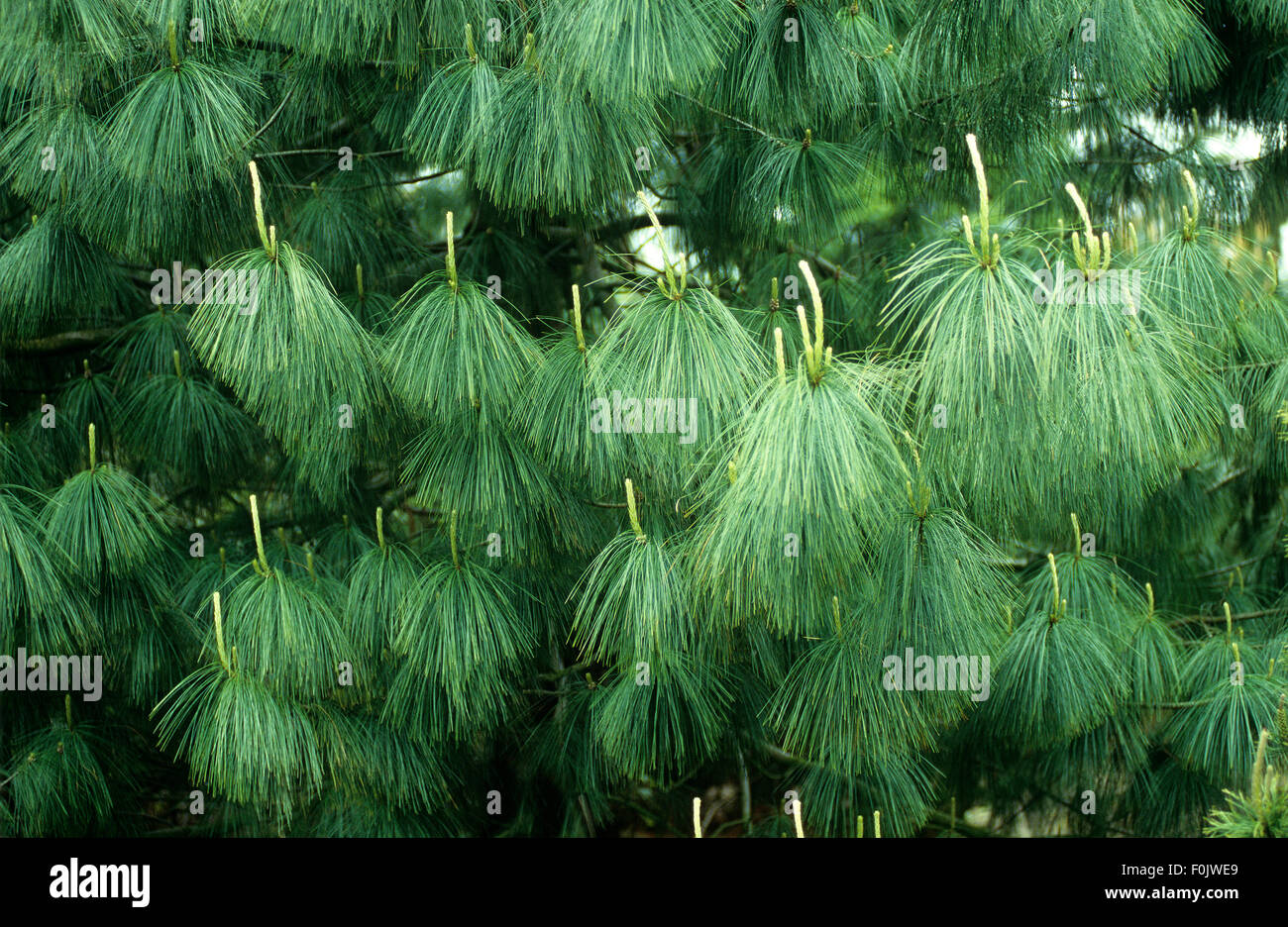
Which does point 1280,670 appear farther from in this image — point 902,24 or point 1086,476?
point 902,24

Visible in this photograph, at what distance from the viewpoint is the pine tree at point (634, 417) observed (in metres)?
1.23

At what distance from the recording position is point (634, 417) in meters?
1.43

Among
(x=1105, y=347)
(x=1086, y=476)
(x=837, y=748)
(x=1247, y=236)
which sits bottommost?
(x=837, y=748)

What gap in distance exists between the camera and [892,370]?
1.21m

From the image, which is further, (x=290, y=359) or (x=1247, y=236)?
(x=1247, y=236)

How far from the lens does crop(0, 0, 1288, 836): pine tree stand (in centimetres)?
123

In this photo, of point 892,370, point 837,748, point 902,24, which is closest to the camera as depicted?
point 892,370

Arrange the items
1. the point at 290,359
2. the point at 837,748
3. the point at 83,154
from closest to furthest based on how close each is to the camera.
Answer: the point at 837,748 < the point at 290,359 < the point at 83,154

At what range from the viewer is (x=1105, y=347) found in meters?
1.09

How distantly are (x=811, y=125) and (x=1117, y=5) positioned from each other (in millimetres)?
492

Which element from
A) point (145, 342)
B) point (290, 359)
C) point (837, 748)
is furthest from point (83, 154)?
point (837, 748)
